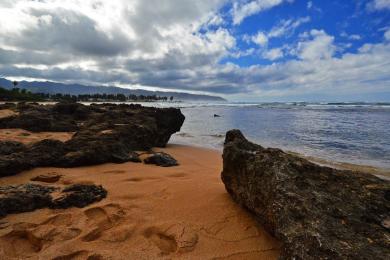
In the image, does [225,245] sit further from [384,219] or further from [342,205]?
[384,219]

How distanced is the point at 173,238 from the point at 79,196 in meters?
1.55

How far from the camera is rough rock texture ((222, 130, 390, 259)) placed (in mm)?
2279

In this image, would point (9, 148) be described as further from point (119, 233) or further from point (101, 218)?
point (119, 233)

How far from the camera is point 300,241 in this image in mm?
2338

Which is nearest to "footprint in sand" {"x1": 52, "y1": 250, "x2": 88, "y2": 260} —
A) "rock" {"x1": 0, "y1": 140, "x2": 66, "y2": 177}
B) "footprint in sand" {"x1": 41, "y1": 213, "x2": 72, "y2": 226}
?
"footprint in sand" {"x1": 41, "y1": 213, "x2": 72, "y2": 226}

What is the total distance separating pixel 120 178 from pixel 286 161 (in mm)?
3027

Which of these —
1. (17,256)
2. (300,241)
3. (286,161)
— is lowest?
(17,256)

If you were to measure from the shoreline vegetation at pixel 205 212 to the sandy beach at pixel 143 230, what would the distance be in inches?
0.4

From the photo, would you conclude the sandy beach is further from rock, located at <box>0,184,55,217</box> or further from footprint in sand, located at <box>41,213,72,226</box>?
rock, located at <box>0,184,55,217</box>

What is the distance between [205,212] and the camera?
12.3 ft

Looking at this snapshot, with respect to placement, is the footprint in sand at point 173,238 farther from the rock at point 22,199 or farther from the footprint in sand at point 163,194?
the rock at point 22,199

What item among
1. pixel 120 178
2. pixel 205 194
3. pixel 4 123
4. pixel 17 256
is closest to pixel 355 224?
pixel 205 194

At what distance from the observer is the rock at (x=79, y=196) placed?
375 centimetres

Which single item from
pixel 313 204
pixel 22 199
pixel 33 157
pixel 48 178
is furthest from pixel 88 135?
pixel 313 204
